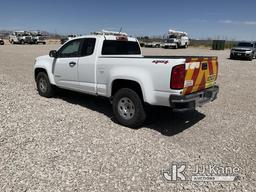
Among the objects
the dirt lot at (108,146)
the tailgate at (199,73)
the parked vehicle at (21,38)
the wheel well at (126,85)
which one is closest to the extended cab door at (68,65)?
the dirt lot at (108,146)

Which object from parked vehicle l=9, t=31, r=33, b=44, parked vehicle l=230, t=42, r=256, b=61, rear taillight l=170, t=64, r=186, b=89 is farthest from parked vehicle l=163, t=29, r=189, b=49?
rear taillight l=170, t=64, r=186, b=89

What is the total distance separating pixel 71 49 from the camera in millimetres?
6453

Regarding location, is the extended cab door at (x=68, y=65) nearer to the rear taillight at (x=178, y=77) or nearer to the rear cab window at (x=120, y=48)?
the rear cab window at (x=120, y=48)

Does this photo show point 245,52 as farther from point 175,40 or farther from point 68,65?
point 68,65

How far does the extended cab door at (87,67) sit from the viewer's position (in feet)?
18.8

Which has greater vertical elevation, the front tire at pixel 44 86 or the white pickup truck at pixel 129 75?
the white pickup truck at pixel 129 75

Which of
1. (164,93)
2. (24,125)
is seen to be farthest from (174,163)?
(24,125)

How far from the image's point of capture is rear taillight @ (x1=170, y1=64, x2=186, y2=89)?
4215 millimetres

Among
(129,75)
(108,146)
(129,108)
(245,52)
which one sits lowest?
(108,146)

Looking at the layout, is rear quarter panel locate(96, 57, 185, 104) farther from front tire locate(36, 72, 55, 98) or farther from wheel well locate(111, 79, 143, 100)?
front tire locate(36, 72, 55, 98)

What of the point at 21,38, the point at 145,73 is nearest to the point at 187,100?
the point at 145,73

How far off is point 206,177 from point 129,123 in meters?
2.03

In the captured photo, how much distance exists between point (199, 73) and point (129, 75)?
1.32 meters

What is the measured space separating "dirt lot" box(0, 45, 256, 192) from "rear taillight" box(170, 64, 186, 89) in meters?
1.04
